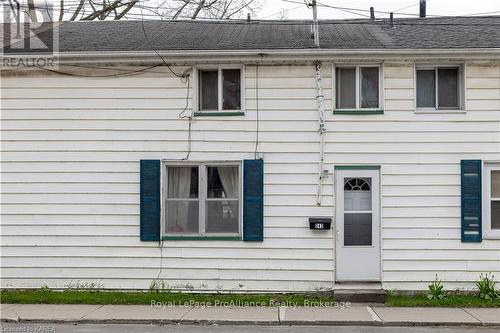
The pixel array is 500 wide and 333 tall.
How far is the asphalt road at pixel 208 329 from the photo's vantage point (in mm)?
8633

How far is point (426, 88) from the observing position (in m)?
11.1

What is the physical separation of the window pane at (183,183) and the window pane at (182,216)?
0.51ft

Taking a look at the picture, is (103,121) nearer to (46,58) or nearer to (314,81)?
(46,58)

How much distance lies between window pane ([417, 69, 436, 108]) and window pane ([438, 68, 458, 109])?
0.12m

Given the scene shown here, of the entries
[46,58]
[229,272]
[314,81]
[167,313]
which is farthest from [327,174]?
[46,58]

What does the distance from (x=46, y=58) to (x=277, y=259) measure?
5946 millimetres

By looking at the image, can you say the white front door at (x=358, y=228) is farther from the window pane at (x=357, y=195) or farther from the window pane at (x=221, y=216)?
the window pane at (x=221, y=216)

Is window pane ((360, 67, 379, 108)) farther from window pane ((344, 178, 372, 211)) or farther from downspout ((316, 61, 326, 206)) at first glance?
window pane ((344, 178, 372, 211))

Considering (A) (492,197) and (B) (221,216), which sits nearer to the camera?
(A) (492,197)

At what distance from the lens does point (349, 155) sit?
10953 mm

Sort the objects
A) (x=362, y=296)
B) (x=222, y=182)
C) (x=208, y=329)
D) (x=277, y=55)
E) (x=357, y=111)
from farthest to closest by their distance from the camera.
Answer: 1. (x=222, y=182)
2. (x=357, y=111)
3. (x=277, y=55)
4. (x=362, y=296)
5. (x=208, y=329)

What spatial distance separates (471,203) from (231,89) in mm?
5006
